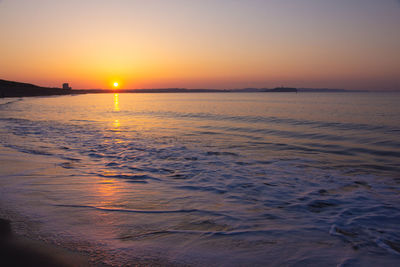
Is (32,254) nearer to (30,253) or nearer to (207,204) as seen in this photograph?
(30,253)

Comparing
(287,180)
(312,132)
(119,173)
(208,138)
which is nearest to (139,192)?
(119,173)

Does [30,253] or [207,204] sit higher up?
[30,253]

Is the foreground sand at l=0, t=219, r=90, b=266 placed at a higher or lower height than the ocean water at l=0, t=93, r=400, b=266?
higher

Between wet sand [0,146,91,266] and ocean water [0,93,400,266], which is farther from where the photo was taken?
ocean water [0,93,400,266]

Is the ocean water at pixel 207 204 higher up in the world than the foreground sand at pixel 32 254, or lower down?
lower down

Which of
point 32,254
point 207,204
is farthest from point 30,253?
point 207,204

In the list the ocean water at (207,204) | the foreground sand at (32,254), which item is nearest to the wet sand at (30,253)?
the foreground sand at (32,254)

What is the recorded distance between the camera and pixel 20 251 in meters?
3.30

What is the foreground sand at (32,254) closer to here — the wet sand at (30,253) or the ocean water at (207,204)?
the wet sand at (30,253)

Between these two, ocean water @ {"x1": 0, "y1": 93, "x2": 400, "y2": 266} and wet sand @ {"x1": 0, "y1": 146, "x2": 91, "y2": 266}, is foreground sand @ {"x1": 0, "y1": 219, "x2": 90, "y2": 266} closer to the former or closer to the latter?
wet sand @ {"x1": 0, "y1": 146, "x2": 91, "y2": 266}

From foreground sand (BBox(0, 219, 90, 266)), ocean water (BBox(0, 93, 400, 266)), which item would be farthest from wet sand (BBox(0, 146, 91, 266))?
ocean water (BBox(0, 93, 400, 266))

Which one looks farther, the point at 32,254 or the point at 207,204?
the point at 207,204

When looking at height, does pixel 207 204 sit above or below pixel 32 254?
below

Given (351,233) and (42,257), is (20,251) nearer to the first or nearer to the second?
(42,257)
